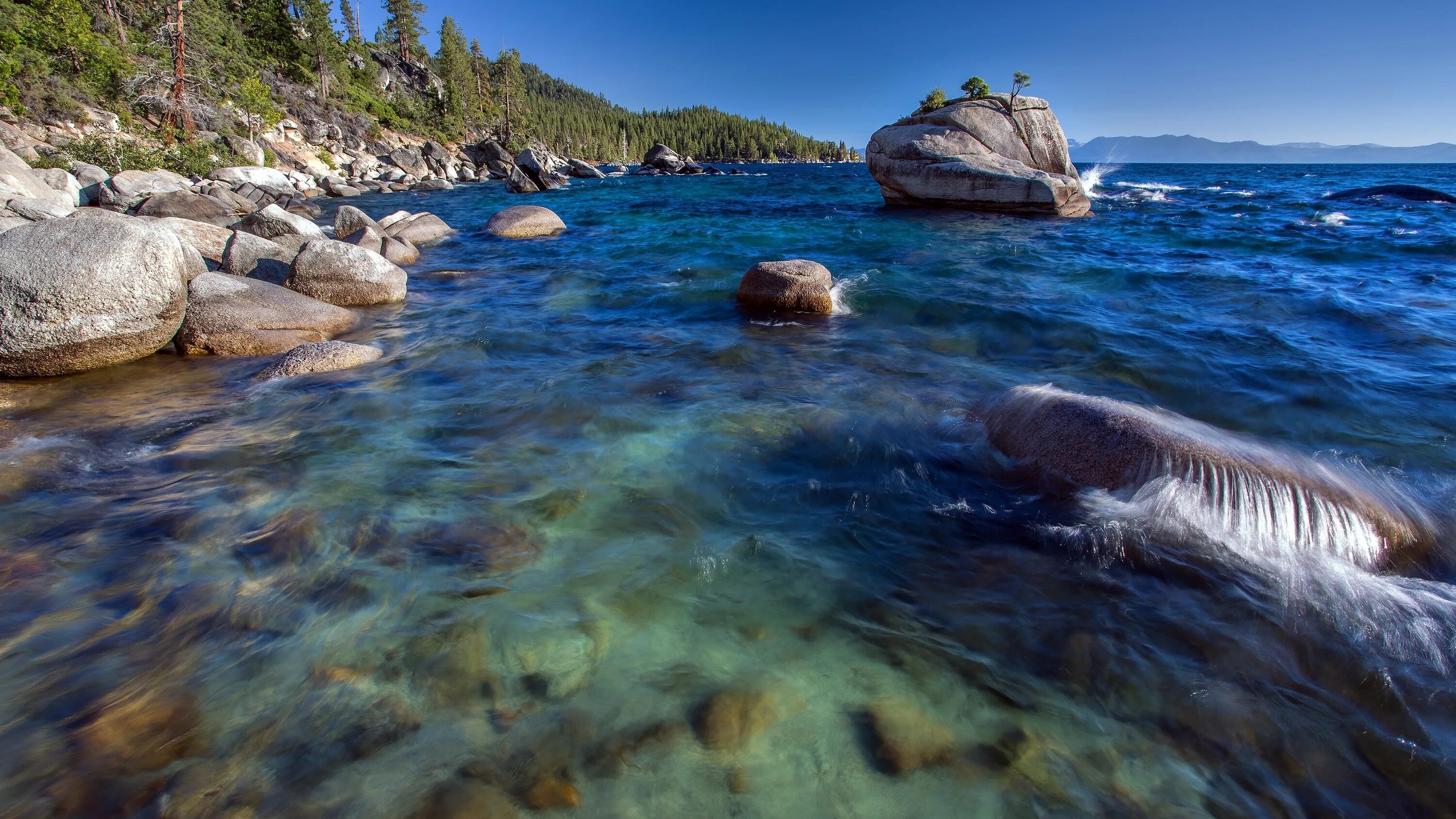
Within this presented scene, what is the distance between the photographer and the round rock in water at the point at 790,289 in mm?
9414

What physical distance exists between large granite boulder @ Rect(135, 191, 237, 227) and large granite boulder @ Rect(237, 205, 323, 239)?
505 cm

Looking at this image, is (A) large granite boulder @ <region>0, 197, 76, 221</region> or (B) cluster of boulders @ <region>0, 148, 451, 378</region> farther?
(A) large granite boulder @ <region>0, 197, 76, 221</region>

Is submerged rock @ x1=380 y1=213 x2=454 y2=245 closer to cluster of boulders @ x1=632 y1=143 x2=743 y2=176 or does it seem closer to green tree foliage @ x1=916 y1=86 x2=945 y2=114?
green tree foliage @ x1=916 y1=86 x2=945 y2=114

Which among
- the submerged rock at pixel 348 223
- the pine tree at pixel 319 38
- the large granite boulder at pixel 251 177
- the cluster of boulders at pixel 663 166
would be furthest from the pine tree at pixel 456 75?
the submerged rock at pixel 348 223

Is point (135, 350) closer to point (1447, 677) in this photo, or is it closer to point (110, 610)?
point (110, 610)

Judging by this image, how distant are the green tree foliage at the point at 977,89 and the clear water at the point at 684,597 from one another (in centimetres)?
2255

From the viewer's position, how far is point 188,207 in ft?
52.2

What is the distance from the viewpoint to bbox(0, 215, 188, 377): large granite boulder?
566 centimetres

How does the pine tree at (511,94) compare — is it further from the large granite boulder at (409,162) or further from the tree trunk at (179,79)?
the tree trunk at (179,79)

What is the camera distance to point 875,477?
459cm

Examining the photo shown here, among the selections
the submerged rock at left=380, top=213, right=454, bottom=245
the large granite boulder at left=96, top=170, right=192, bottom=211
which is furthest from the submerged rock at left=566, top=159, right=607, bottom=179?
the submerged rock at left=380, top=213, right=454, bottom=245

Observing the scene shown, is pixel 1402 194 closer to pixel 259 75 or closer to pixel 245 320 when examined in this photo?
pixel 245 320

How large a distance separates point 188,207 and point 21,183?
340 centimetres

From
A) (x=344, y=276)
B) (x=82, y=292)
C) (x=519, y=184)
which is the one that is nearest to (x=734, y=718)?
(x=82, y=292)
